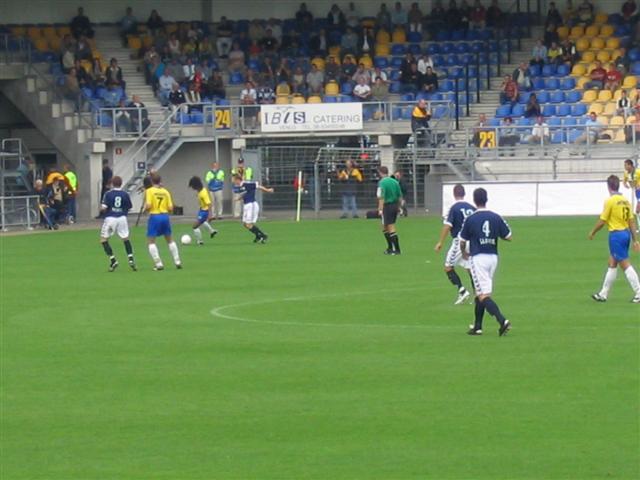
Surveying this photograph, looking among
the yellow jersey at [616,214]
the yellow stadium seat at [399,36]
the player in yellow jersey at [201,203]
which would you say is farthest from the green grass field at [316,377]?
the yellow stadium seat at [399,36]

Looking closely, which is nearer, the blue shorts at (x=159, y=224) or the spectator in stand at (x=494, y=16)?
the blue shorts at (x=159, y=224)

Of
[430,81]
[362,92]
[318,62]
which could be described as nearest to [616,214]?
[362,92]

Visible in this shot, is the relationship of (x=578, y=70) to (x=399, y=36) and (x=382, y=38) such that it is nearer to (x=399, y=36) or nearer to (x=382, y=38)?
(x=399, y=36)

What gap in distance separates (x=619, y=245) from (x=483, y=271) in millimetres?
4266

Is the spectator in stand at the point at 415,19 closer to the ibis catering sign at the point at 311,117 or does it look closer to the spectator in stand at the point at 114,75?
the ibis catering sign at the point at 311,117

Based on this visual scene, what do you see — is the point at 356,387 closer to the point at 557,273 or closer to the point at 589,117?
the point at 557,273

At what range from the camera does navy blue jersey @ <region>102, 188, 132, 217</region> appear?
30858mm

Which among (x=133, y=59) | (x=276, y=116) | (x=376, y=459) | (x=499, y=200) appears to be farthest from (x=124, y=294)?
(x=133, y=59)

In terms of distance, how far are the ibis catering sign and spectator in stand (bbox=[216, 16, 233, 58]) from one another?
19.8ft

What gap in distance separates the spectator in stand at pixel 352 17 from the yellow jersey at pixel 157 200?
2803 cm

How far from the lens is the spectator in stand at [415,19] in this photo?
57.2 meters

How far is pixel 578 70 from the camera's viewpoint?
53688 millimetres

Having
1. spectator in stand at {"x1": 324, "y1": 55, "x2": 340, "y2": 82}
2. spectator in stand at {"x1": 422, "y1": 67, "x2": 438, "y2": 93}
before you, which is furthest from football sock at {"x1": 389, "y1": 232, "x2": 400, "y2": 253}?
spectator in stand at {"x1": 324, "y1": 55, "x2": 340, "y2": 82}

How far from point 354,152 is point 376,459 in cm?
3918
